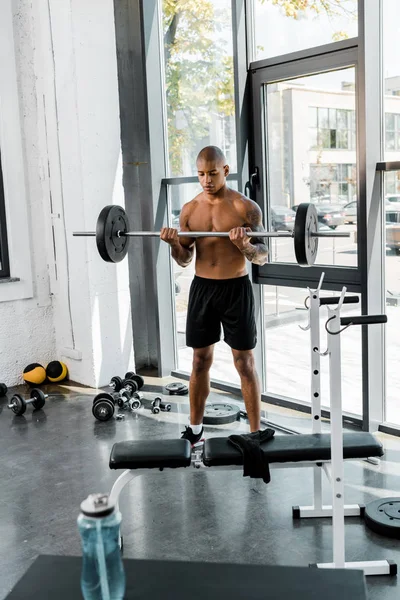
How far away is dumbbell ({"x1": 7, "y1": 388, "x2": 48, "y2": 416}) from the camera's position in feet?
13.0

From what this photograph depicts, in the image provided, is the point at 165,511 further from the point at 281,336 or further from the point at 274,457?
the point at 281,336

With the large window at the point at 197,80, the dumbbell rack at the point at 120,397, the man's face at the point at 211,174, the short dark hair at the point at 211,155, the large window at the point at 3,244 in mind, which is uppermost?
the large window at the point at 197,80

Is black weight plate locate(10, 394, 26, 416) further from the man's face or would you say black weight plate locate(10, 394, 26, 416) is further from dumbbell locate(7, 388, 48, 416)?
the man's face

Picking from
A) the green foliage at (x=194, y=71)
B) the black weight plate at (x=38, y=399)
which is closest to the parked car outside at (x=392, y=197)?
the green foliage at (x=194, y=71)

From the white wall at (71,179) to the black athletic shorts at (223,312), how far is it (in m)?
1.36

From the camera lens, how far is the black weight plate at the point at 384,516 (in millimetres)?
2434

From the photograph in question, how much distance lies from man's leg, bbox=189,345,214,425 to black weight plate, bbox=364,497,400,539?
1.01 metres

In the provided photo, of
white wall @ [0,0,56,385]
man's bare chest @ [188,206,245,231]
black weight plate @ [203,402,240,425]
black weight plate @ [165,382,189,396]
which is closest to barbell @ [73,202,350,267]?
man's bare chest @ [188,206,245,231]

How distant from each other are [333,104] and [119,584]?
2.85 metres

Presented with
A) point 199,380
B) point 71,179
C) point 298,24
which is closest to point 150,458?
point 199,380

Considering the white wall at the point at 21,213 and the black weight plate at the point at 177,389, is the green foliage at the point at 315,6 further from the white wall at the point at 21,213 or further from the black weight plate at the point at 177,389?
the black weight plate at the point at 177,389

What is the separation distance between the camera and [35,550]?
2453 mm

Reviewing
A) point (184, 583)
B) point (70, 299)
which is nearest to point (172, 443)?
point (184, 583)

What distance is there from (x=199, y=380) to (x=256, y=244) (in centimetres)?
73
